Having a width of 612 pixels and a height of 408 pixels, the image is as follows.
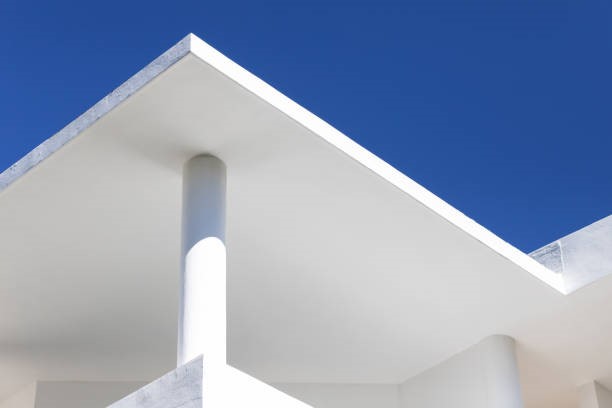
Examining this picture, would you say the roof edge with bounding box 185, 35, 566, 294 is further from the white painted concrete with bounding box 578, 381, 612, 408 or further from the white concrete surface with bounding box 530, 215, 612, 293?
the white painted concrete with bounding box 578, 381, 612, 408

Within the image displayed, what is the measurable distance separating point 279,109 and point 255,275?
2553 mm

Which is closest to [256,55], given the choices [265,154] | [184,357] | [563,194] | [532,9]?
[532,9]

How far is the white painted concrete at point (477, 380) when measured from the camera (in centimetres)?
951

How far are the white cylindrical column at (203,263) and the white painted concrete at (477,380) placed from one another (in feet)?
12.3

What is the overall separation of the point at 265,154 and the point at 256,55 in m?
7.95

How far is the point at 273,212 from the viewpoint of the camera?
815 centimetres

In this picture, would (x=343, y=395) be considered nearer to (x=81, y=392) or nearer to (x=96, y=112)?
(x=81, y=392)

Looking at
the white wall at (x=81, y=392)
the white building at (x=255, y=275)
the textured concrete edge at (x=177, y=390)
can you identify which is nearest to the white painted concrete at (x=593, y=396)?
the white building at (x=255, y=275)

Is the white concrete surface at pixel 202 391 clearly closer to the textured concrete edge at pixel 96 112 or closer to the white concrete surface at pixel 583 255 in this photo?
the textured concrete edge at pixel 96 112

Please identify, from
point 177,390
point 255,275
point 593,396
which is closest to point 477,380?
point 593,396

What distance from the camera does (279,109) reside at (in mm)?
6875

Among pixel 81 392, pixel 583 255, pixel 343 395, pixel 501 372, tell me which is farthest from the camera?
pixel 343 395

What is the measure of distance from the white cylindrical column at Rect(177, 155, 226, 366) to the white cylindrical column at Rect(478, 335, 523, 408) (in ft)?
12.2

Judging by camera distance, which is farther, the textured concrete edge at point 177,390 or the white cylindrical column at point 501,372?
the white cylindrical column at point 501,372
